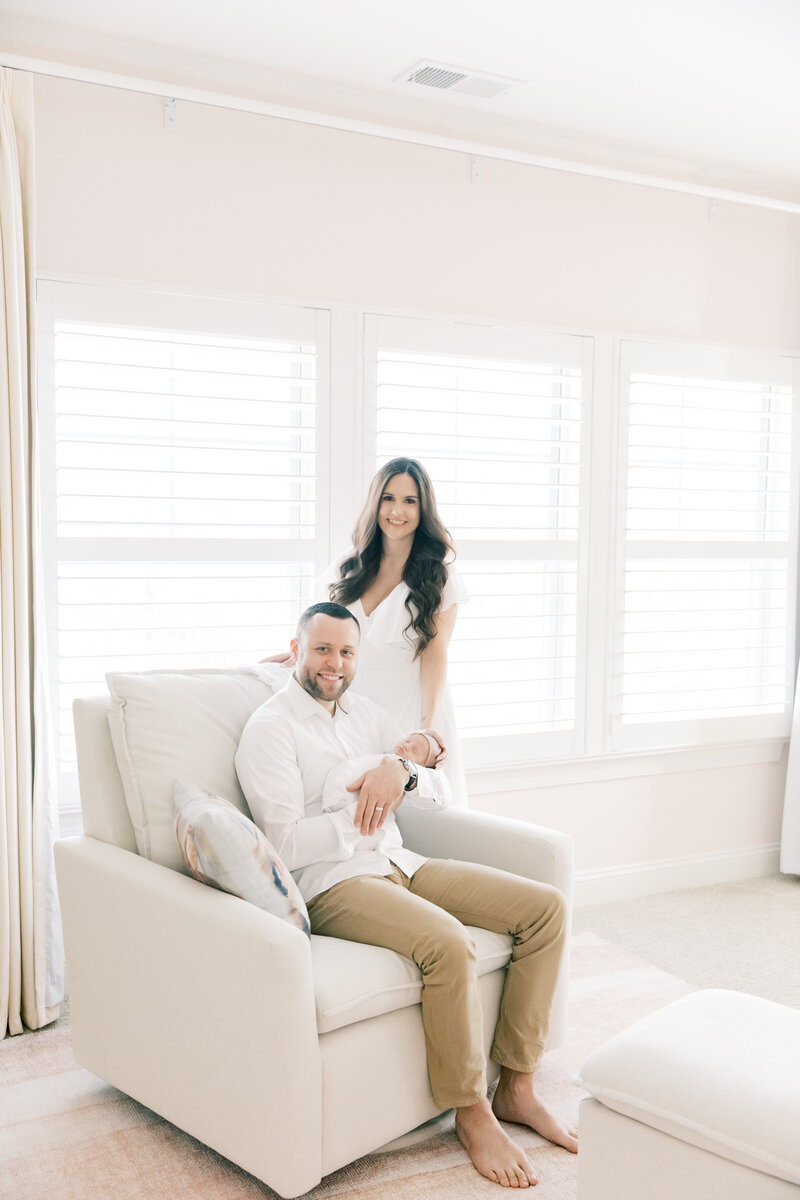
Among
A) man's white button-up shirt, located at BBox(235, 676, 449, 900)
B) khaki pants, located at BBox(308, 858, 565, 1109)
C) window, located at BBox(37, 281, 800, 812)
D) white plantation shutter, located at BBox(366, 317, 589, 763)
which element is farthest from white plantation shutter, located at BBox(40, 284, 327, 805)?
khaki pants, located at BBox(308, 858, 565, 1109)

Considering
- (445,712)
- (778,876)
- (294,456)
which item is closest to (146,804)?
(445,712)

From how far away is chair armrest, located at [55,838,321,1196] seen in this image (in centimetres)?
198

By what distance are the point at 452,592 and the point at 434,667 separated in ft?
0.71

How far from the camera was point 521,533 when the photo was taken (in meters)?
3.76

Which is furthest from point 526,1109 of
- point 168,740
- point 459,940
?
point 168,740

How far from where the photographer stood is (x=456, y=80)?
324 centimetres

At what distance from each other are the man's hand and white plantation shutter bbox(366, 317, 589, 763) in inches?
46.6

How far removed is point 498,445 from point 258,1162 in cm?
234

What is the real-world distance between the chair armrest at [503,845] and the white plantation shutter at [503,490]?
0.88 metres

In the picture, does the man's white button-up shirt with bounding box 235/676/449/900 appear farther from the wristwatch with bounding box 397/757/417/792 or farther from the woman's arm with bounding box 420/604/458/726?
the woman's arm with bounding box 420/604/458/726

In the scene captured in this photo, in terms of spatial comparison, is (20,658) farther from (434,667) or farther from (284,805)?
(434,667)

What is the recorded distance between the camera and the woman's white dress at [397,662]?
3008mm

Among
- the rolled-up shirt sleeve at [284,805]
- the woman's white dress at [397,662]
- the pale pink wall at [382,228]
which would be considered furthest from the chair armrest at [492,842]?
the pale pink wall at [382,228]

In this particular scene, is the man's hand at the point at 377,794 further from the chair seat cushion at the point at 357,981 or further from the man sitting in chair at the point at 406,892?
the chair seat cushion at the point at 357,981
